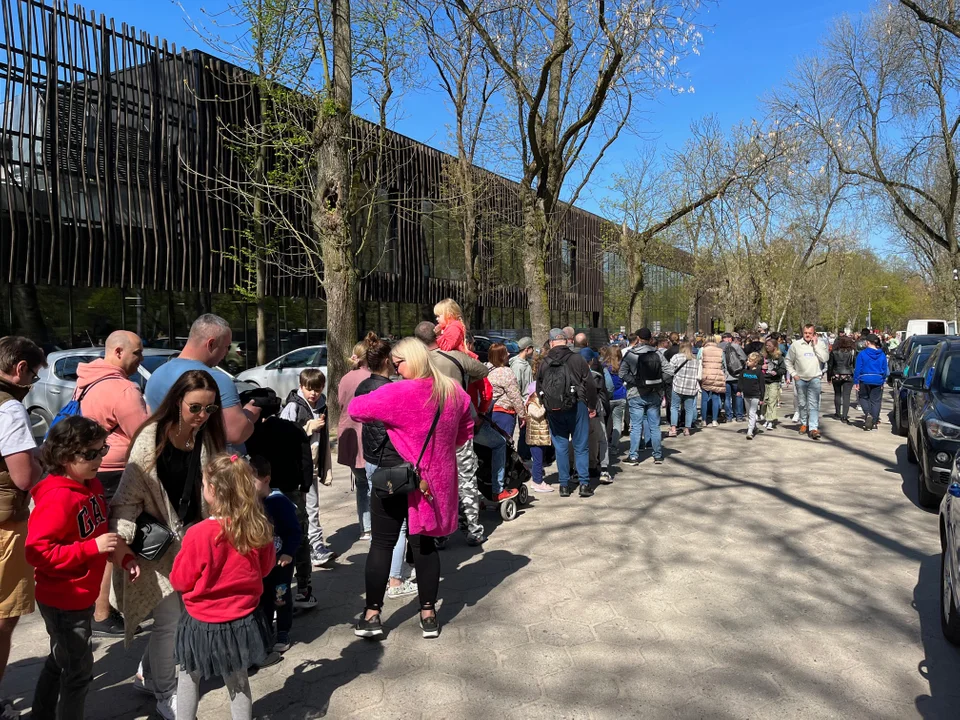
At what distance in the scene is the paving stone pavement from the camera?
355cm

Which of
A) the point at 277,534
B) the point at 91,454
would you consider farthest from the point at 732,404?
the point at 91,454

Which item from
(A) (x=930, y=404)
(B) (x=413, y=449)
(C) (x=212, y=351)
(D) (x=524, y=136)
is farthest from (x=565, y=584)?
(D) (x=524, y=136)

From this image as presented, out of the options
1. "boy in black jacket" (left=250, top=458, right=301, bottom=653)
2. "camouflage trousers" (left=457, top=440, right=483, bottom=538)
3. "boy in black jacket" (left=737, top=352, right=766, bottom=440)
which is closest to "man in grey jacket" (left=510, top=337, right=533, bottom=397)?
"camouflage trousers" (left=457, top=440, right=483, bottom=538)

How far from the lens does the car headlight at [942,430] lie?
22.1ft

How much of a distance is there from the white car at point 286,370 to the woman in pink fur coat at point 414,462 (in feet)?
37.6

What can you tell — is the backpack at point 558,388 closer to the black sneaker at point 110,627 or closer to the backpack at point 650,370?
the backpack at point 650,370

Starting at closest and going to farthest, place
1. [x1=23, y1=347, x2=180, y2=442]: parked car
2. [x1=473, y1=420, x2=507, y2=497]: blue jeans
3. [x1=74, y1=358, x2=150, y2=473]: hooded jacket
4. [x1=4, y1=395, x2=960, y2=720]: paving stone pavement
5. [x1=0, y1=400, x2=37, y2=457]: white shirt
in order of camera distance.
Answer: [x1=0, y1=400, x2=37, y2=457]: white shirt → [x1=4, y1=395, x2=960, y2=720]: paving stone pavement → [x1=74, y1=358, x2=150, y2=473]: hooded jacket → [x1=473, y1=420, x2=507, y2=497]: blue jeans → [x1=23, y1=347, x2=180, y2=442]: parked car

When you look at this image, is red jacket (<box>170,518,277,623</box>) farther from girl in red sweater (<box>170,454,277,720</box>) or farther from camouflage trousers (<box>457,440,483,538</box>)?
camouflage trousers (<box>457,440,483,538</box>)

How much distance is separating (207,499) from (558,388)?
15.9 ft

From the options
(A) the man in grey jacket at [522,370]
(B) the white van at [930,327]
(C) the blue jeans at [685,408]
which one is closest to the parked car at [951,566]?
(A) the man in grey jacket at [522,370]

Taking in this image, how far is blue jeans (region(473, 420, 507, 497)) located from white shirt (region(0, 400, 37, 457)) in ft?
13.2

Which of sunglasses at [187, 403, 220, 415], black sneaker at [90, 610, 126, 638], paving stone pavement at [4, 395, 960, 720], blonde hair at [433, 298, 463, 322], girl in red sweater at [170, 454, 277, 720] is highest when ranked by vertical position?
blonde hair at [433, 298, 463, 322]

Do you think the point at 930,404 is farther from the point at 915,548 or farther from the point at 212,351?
the point at 212,351

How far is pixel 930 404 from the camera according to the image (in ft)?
24.7
